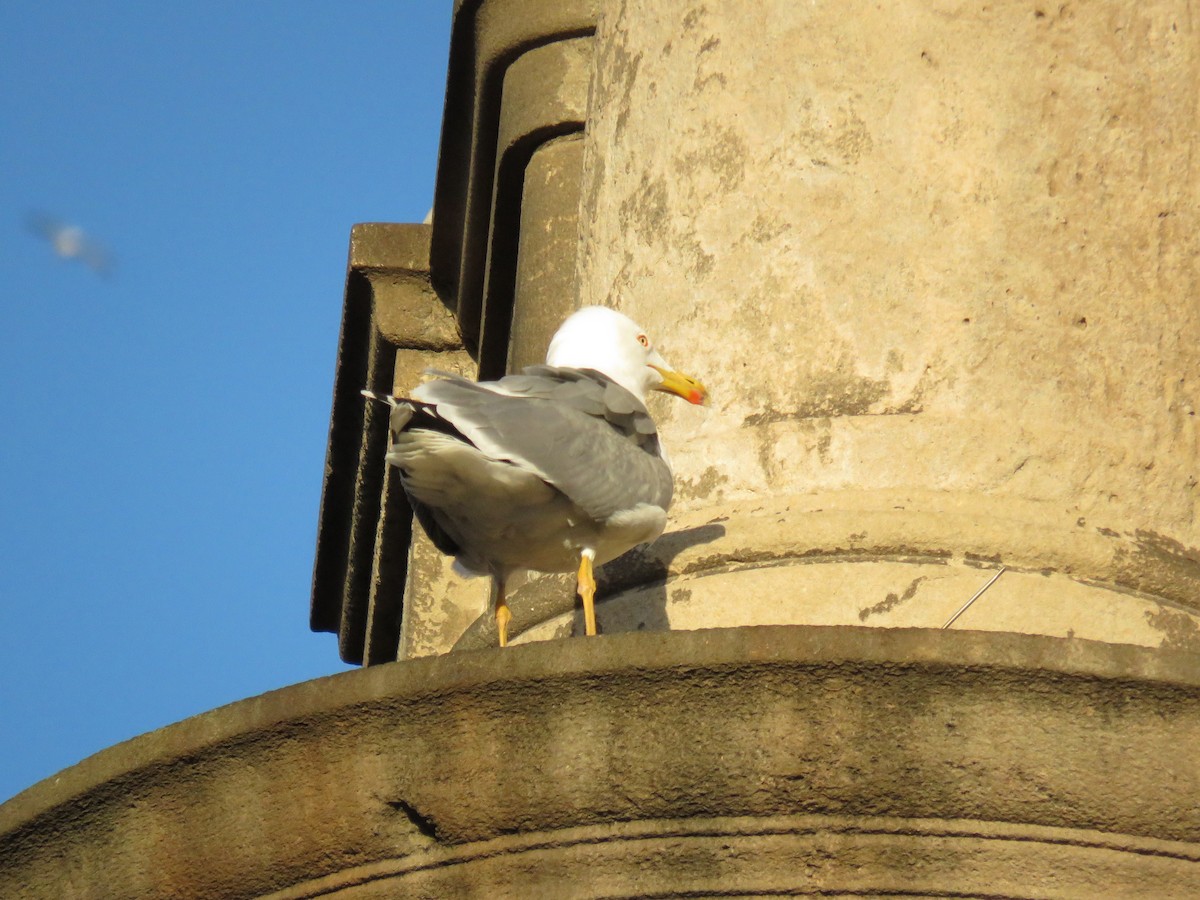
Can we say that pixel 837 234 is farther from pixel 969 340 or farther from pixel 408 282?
pixel 408 282

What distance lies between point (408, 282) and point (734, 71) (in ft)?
9.72

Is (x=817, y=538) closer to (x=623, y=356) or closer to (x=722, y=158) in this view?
(x=623, y=356)

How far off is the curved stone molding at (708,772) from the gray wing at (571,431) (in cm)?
91

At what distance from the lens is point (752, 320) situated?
5.72 metres

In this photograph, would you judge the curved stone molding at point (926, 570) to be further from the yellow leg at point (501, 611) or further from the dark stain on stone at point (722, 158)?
the dark stain on stone at point (722, 158)

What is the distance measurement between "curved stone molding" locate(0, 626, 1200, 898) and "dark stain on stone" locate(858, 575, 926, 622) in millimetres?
972

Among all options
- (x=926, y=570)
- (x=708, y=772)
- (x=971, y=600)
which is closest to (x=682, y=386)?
(x=926, y=570)

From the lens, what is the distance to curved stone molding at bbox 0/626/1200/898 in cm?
411

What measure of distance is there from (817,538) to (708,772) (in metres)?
1.18

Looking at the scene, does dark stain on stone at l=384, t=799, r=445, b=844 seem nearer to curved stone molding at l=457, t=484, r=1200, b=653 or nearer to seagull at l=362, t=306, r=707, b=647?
seagull at l=362, t=306, r=707, b=647

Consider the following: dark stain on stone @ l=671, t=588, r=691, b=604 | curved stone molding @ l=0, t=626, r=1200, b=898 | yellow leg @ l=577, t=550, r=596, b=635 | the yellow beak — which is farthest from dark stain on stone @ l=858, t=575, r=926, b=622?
curved stone molding @ l=0, t=626, r=1200, b=898

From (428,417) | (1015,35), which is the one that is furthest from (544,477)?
(1015,35)

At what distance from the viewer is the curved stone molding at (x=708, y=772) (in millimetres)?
4109

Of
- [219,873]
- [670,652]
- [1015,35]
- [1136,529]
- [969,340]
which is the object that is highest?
[1015,35]
